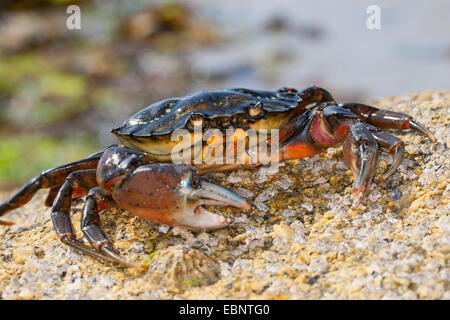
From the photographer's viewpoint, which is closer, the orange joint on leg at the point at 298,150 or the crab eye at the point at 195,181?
the crab eye at the point at 195,181

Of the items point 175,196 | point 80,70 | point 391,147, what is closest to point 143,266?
point 175,196

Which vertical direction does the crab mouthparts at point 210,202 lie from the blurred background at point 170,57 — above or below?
below

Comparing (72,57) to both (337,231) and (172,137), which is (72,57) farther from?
(337,231)

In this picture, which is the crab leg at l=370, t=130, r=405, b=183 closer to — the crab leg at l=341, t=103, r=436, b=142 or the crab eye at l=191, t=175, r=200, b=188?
the crab leg at l=341, t=103, r=436, b=142

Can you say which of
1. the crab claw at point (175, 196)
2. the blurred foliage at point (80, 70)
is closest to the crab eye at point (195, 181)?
the crab claw at point (175, 196)

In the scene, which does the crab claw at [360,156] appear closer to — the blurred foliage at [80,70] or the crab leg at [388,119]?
the crab leg at [388,119]
